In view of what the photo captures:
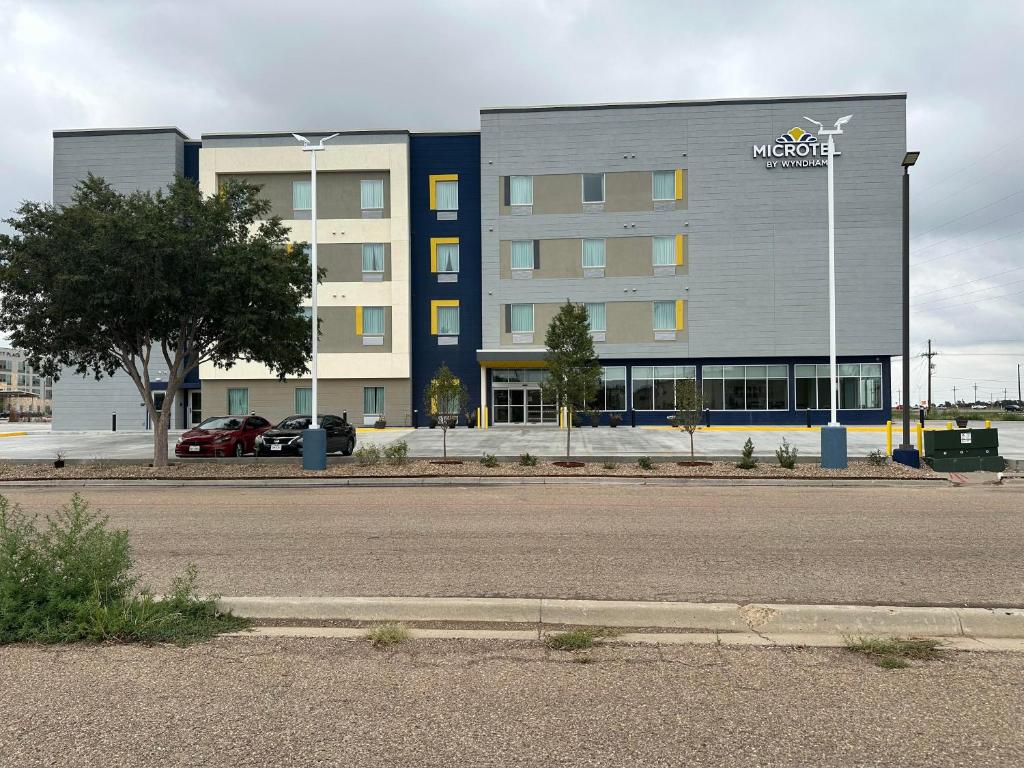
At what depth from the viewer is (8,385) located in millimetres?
153375

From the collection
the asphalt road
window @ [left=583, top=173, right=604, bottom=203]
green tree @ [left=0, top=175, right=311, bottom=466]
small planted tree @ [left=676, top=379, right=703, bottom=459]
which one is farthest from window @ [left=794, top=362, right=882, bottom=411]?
green tree @ [left=0, top=175, right=311, bottom=466]

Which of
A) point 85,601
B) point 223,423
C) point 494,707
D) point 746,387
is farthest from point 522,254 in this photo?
point 494,707

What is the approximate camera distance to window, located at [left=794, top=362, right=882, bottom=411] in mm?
40719

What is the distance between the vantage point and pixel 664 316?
41.0 meters

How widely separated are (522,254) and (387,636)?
37502mm

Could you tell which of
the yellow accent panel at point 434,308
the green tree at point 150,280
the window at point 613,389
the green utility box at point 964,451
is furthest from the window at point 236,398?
the green utility box at point 964,451

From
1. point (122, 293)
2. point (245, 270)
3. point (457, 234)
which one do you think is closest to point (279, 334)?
point (245, 270)

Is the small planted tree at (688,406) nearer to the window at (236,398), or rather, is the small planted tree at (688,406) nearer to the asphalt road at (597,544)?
the asphalt road at (597,544)

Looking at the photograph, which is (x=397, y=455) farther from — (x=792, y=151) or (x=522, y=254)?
(x=792, y=151)

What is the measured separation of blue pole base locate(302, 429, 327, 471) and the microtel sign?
31806mm

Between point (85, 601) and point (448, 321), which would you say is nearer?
point (85, 601)

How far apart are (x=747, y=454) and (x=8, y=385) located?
178 meters

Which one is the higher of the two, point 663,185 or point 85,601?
point 663,185

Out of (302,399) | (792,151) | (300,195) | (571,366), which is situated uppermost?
(792,151)
